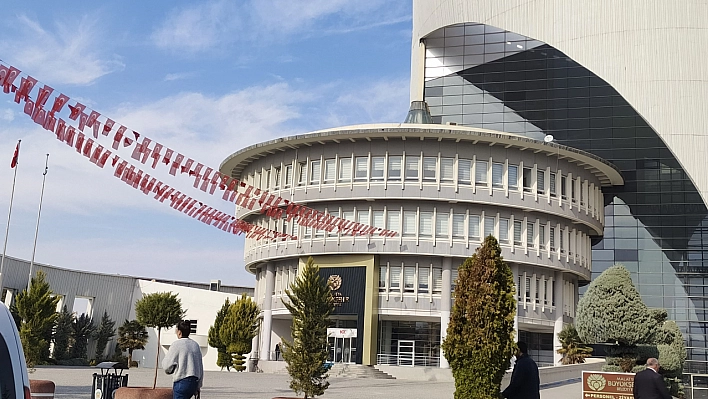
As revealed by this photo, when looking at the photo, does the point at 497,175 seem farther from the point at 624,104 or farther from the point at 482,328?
the point at 482,328

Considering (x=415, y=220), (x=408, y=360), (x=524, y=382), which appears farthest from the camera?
(x=408, y=360)

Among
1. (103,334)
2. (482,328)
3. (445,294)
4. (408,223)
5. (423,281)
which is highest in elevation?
(408,223)

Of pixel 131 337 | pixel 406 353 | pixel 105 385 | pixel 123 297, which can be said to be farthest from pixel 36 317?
pixel 123 297

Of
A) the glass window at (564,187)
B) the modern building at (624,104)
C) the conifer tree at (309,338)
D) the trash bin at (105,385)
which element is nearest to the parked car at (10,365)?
the trash bin at (105,385)

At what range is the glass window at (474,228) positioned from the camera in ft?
155

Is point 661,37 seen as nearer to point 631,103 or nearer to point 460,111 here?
point 631,103

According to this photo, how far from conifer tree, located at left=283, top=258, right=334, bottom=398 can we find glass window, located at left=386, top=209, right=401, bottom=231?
24737 millimetres

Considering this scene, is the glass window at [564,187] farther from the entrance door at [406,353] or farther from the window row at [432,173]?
the entrance door at [406,353]

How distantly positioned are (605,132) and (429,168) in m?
17.2

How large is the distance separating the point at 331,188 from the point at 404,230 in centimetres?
489

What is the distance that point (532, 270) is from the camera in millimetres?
49656

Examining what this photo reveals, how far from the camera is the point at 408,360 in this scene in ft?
155

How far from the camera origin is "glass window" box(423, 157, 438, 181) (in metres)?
47.3

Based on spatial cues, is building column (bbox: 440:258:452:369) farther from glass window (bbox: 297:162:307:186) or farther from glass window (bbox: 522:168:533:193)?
glass window (bbox: 297:162:307:186)
